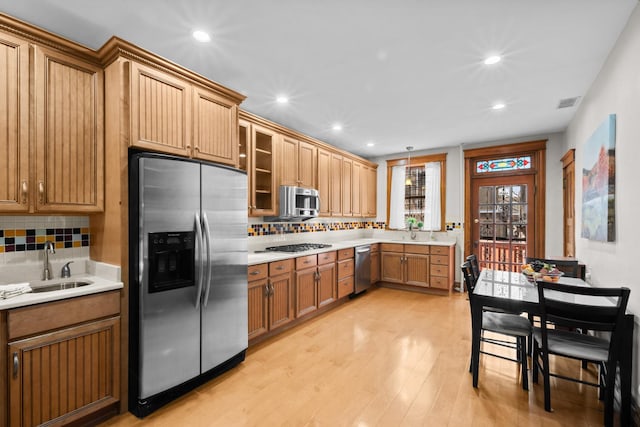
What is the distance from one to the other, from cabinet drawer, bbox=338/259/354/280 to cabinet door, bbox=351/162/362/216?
46.9 inches

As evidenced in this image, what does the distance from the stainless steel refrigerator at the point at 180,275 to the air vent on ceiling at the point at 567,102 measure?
11.7 ft

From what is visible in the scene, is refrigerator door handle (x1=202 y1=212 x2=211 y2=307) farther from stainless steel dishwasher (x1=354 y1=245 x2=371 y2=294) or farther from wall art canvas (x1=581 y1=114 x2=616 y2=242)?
wall art canvas (x1=581 y1=114 x2=616 y2=242)

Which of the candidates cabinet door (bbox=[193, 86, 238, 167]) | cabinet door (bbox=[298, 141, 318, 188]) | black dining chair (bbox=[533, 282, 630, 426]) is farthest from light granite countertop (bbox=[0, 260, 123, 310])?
black dining chair (bbox=[533, 282, 630, 426])

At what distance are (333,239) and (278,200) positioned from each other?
1.92 m

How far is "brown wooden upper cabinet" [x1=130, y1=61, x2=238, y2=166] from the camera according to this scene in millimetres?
2098

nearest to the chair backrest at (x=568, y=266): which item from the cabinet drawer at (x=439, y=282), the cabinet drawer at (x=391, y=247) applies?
the cabinet drawer at (x=439, y=282)

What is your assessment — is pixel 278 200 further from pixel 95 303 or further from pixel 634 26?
pixel 634 26

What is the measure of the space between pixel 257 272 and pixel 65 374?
5.06 ft

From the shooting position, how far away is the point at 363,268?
194 inches

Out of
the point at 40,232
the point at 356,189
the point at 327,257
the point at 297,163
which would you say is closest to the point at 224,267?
the point at 40,232

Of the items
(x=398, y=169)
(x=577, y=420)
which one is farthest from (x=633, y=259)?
(x=398, y=169)

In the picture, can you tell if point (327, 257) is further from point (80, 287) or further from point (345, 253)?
point (80, 287)

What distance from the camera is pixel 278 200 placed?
151 inches

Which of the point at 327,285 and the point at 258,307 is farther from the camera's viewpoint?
the point at 327,285
